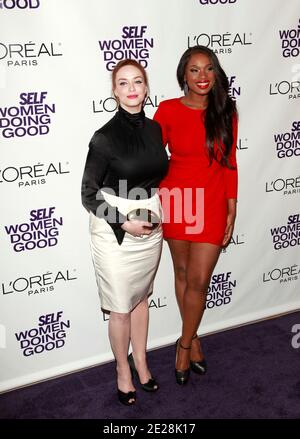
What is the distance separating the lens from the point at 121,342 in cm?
304

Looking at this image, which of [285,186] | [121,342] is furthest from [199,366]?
[285,186]

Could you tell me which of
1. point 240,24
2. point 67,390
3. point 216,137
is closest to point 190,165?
point 216,137

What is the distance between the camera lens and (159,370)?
3457mm

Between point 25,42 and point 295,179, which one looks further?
point 295,179

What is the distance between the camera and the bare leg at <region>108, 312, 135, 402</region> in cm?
299

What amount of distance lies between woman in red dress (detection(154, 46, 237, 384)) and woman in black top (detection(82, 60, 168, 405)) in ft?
0.59

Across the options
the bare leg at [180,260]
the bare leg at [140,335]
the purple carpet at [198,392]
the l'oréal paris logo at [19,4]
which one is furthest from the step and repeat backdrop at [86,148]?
the bare leg at [140,335]

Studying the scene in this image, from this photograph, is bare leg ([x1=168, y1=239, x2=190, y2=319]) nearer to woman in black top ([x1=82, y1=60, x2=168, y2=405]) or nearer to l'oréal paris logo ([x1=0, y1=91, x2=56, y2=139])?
woman in black top ([x1=82, y1=60, x2=168, y2=405])

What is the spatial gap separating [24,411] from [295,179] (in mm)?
2483

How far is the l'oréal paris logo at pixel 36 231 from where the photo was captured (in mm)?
3096

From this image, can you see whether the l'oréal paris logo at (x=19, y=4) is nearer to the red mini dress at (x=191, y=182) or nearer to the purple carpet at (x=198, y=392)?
the red mini dress at (x=191, y=182)

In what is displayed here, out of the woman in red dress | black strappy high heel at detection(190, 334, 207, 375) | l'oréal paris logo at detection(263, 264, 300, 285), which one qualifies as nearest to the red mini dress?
the woman in red dress

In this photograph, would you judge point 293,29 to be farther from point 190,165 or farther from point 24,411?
point 24,411

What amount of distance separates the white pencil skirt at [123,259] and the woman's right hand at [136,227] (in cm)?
7
